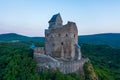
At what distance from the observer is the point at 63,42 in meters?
53.1

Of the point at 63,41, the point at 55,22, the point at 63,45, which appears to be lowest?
the point at 63,45

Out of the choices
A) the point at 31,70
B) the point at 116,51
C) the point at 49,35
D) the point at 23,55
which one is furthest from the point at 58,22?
the point at 116,51

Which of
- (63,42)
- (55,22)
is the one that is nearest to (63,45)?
(63,42)

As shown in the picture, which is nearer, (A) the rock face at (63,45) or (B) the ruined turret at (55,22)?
(A) the rock face at (63,45)

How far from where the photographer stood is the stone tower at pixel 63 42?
173 ft

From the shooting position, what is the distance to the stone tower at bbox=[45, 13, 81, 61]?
5288 centimetres

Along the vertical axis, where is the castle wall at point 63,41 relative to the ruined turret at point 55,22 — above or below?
below

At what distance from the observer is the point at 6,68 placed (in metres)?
49.7

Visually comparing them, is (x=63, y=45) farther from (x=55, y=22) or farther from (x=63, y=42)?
(x=55, y=22)

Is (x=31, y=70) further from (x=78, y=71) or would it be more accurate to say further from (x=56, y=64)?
(x=78, y=71)

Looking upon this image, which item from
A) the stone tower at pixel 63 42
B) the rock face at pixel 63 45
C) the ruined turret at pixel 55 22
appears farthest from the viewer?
the ruined turret at pixel 55 22

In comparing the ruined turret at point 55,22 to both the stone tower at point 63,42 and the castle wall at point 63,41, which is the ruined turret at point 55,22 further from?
the castle wall at point 63,41

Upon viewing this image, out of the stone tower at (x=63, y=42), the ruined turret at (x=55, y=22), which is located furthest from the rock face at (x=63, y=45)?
the ruined turret at (x=55, y=22)

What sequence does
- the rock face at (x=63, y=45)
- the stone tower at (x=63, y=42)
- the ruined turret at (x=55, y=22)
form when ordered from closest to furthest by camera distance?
the rock face at (x=63, y=45) < the stone tower at (x=63, y=42) < the ruined turret at (x=55, y=22)
